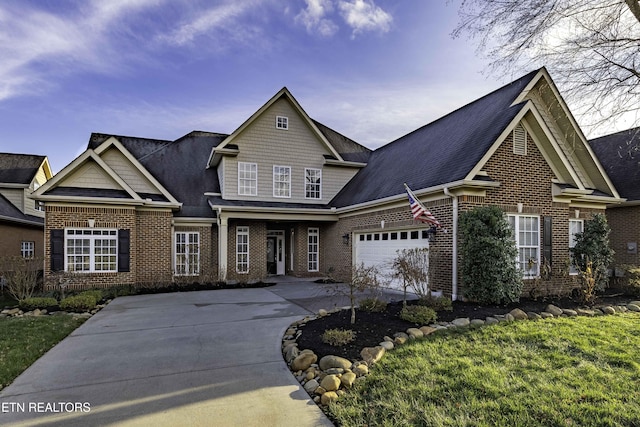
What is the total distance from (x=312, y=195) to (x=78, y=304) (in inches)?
411

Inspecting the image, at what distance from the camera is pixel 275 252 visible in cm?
1845

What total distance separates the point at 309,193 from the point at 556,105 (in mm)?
10333

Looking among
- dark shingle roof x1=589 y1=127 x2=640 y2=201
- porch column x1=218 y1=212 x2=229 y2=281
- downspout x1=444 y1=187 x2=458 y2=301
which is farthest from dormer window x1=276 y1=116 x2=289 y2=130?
dark shingle roof x1=589 y1=127 x2=640 y2=201

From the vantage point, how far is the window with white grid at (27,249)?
60.0 ft

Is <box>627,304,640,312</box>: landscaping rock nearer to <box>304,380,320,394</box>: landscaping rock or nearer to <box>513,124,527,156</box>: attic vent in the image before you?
<box>513,124,527,156</box>: attic vent

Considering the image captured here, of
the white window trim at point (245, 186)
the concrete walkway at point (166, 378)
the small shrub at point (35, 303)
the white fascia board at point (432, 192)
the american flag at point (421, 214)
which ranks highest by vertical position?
the white window trim at point (245, 186)

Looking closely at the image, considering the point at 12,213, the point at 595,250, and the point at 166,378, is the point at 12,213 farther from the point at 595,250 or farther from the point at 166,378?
the point at 595,250

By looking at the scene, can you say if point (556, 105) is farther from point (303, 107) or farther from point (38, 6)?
point (38, 6)

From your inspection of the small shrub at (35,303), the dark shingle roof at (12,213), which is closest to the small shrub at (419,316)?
the small shrub at (35,303)

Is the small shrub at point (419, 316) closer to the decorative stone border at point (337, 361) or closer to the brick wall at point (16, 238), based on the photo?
the decorative stone border at point (337, 361)

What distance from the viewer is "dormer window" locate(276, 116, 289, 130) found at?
16.8 m

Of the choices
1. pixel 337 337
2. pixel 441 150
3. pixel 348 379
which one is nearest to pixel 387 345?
pixel 337 337

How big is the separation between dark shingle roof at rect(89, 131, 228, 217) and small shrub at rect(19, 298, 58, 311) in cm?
513

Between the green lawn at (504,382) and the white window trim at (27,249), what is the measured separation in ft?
67.7
